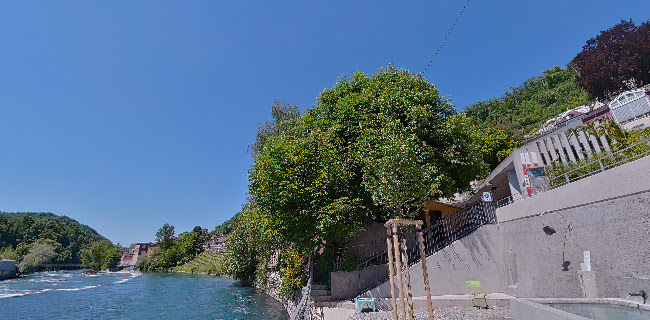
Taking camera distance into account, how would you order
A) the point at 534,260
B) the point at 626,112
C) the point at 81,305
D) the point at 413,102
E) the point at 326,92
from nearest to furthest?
the point at 534,260 < the point at 413,102 < the point at 326,92 < the point at 626,112 < the point at 81,305

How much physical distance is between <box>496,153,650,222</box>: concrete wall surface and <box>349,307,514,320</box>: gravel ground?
305cm

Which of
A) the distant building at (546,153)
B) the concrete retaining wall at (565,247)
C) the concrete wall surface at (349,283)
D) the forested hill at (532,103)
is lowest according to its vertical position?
the concrete wall surface at (349,283)

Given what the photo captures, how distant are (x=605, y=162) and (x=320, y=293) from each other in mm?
9975

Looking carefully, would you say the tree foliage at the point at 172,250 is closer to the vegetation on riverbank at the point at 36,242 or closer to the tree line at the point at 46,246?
the tree line at the point at 46,246

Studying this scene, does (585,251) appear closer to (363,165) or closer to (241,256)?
(363,165)

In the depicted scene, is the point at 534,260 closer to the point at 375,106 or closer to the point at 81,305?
the point at 375,106

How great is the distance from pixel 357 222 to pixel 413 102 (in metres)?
5.35

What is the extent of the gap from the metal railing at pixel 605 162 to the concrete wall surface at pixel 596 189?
40 centimetres

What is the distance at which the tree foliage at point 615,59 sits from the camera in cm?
2278

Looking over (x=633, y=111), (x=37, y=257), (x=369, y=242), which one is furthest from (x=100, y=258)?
(x=633, y=111)

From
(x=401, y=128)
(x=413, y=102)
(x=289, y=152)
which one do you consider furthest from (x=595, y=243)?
(x=289, y=152)

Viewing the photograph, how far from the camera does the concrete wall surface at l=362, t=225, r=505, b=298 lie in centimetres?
1035

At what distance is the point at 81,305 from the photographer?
20.4 meters

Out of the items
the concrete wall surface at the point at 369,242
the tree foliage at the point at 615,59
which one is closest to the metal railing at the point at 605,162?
the concrete wall surface at the point at 369,242
